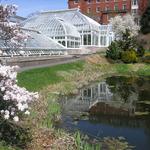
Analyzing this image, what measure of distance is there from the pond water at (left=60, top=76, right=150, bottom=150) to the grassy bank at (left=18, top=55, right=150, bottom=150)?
0.86m

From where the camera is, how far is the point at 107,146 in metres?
13.9

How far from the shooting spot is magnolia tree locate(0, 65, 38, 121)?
1023 centimetres

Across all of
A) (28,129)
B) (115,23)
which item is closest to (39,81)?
(28,129)

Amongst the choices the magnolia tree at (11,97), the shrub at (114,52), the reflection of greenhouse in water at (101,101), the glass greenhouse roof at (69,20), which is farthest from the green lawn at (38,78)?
the glass greenhouse roof at (69,20)

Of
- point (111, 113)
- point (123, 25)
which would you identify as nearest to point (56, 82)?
point (111, 113)

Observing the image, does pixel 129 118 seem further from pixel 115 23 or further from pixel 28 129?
pixel 115 23

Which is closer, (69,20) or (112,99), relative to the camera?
(112,99)

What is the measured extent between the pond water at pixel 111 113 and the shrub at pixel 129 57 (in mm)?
16741

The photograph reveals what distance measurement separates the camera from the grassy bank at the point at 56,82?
13310 mm

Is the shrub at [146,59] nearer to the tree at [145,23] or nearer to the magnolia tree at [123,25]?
the tree at [145,23]

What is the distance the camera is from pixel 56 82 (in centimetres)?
2836

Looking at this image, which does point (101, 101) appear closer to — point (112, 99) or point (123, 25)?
point (112, 99)

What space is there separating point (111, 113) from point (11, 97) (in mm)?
10682

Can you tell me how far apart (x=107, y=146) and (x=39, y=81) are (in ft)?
40.9
